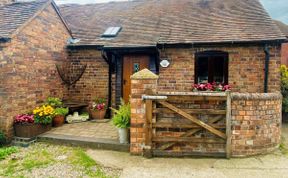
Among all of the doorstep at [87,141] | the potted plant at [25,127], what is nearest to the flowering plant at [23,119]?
the potted plant at [25,127]

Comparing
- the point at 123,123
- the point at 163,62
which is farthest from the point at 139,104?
the point at 163,62

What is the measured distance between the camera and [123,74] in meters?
8.17

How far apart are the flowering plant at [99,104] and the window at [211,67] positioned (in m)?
3.59

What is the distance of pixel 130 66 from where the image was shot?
26.5ft

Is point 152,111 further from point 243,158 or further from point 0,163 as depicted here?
point 0,163

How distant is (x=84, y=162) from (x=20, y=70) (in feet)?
11.3

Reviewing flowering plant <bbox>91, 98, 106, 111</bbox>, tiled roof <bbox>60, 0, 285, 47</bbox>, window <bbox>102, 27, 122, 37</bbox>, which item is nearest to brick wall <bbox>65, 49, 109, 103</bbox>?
flowering plant <bbox>91, 98, 106, 111</bbox>

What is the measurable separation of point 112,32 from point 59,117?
406cm

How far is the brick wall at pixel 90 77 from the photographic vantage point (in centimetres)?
812

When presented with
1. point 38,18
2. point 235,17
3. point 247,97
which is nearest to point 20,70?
point 38,18

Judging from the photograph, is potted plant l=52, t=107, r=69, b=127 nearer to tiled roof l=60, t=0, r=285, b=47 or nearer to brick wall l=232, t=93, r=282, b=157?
tiled roof l=60, t=0, r=285, b=47

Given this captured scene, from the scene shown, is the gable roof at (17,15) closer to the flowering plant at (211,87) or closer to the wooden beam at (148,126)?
the wooden beam at (148,126)

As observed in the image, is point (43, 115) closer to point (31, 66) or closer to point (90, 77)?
point (31, 66)

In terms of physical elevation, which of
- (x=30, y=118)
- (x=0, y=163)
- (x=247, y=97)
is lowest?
(x=0, y=163)
